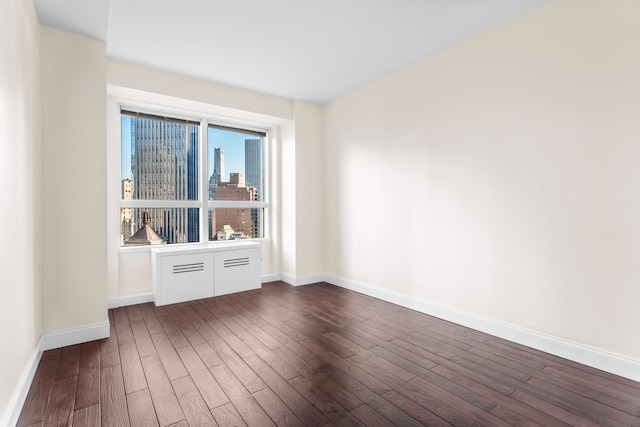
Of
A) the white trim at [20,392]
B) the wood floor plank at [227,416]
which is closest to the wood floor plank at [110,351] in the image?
the white trim at [20,392]

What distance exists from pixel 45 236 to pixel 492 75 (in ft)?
13.5

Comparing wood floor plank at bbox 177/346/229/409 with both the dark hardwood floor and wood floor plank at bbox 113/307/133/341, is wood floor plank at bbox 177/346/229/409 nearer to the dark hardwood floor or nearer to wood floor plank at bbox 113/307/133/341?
the dark hardwood floor

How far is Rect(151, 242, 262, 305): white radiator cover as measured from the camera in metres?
3.72

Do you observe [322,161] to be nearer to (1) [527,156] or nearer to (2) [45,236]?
(1) [527,156]

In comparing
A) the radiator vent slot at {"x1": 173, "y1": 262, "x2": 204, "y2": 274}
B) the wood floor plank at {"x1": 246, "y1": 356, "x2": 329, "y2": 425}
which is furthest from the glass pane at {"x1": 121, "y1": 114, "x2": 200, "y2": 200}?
the wood floor plank at {"x1": 246, "y1": 356, "x2": 329, "y2": 425}

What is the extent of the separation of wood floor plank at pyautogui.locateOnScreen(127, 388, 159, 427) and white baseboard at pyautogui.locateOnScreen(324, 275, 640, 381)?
2.68m

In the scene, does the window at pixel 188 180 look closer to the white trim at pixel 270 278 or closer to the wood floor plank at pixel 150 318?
the white trim at pixel 270 278

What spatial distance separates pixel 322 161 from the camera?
495 centimetres

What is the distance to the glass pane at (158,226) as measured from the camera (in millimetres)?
3908

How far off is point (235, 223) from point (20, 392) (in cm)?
316

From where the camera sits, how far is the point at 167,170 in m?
4.20

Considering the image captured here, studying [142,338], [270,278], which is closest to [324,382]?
[142,338]

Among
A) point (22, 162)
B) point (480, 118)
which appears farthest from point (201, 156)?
point (480, 118)

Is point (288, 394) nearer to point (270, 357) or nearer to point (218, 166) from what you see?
point (270, 357)
